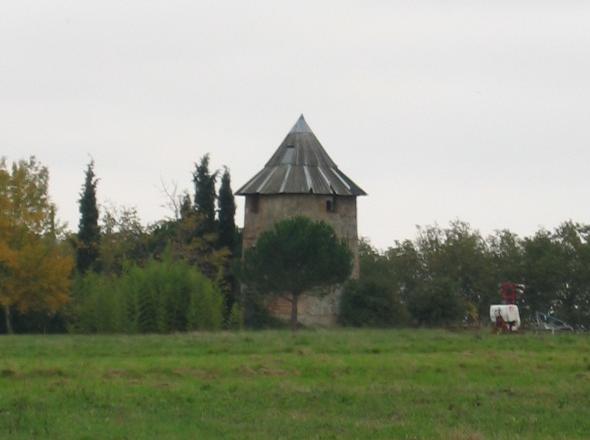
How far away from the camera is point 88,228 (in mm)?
70250

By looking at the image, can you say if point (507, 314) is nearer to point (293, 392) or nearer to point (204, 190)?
point (293, 392)

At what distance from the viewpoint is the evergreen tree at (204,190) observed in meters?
73.4

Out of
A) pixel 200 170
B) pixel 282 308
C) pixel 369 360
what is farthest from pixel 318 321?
pixel 369 360

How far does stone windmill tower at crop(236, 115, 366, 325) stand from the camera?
67.4 m

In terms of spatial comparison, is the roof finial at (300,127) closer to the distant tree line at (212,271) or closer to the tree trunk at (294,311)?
the distant tree line at (212,271)

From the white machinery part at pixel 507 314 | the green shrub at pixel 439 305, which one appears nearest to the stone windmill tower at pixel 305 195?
the green shrub at pixel 439 305

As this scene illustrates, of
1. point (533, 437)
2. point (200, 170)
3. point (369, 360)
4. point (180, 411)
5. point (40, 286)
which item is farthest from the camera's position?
point (200, 170)

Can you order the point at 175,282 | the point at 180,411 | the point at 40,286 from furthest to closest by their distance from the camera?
1. the point at 40,286
2. the point at 175,282
3. the point at 180,411

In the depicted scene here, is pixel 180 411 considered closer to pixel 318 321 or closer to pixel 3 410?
pixel 3 410

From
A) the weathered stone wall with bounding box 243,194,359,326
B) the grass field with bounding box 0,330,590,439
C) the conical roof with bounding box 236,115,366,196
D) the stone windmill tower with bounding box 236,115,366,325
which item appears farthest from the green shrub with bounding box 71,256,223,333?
the grass field with bounding box 0,330,590,439

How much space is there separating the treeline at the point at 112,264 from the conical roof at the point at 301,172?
12.9ft

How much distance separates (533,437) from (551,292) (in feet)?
204

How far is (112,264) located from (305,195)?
1148 cm

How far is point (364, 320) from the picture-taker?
2532 inches
